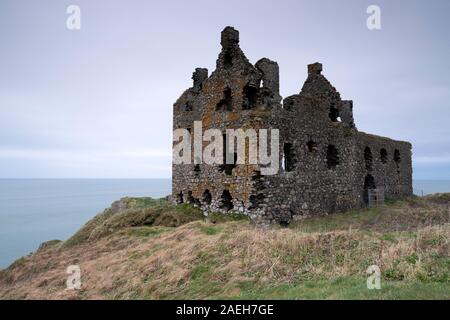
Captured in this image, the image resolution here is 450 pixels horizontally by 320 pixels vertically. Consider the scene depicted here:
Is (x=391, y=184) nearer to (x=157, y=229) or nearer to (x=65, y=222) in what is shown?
(x=157, y=229)

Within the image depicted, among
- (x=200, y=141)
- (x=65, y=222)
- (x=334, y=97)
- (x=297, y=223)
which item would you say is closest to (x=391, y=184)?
(x=334, y=97)

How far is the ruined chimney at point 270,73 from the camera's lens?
74.9 ft

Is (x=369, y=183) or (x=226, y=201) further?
(x=369, y=183)

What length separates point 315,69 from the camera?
2523 centimetres

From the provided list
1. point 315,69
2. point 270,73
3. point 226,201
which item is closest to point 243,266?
point 226,201

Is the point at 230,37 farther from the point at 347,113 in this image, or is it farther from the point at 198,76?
the point at 347,113

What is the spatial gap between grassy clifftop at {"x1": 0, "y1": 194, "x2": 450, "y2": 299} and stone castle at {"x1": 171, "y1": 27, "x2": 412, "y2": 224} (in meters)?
2.23

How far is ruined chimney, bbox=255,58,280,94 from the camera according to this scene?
74.9ft

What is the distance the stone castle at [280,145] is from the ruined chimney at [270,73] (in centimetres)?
6

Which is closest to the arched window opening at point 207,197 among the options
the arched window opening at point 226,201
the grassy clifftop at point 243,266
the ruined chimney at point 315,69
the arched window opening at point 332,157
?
the arched window opening at point 226,201

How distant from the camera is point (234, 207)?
18469mm

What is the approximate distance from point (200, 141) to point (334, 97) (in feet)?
32.5

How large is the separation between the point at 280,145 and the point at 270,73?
21.9ft

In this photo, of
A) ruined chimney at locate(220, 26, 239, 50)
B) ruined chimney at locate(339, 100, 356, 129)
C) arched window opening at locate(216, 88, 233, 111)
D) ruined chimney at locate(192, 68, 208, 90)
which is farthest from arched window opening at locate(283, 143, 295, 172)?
ruined chimney at locate(192, 68, 208, 90)
